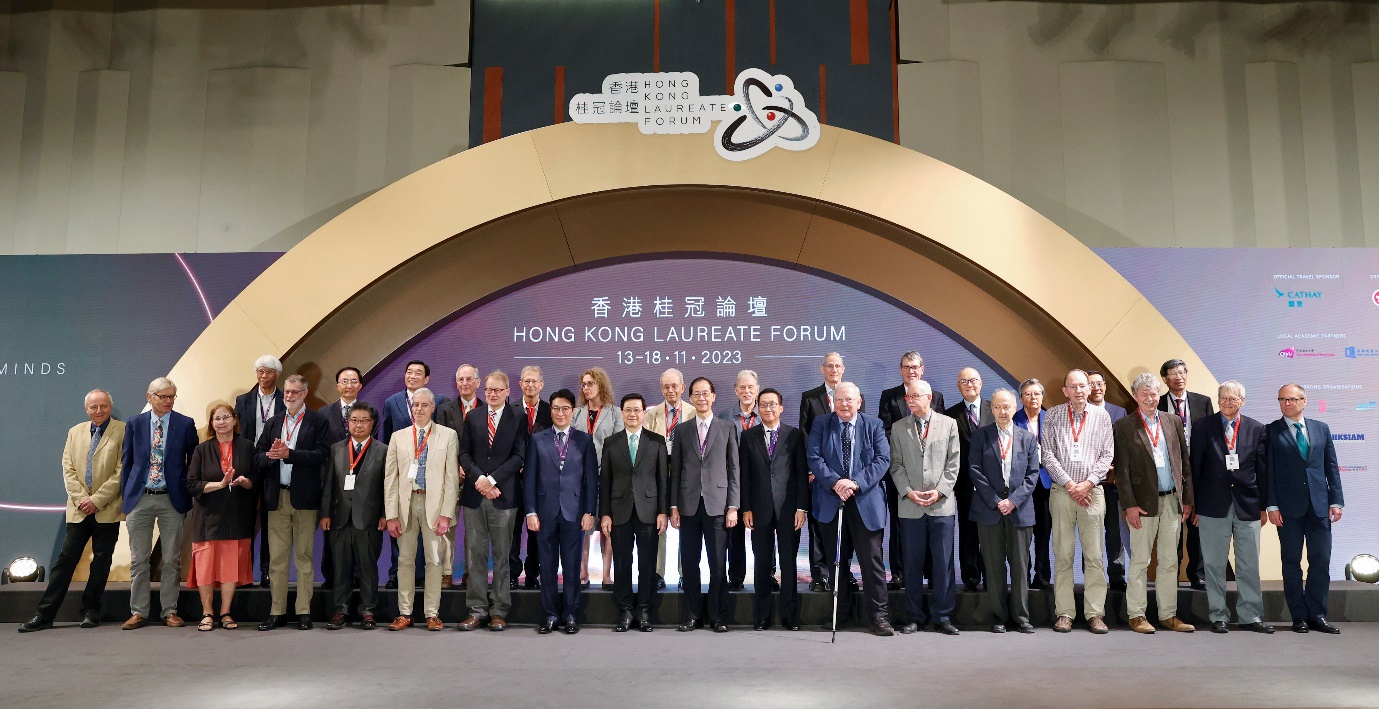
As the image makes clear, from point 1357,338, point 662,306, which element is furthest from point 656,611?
point 1357,338

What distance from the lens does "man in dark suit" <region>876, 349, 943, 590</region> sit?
5652 mm

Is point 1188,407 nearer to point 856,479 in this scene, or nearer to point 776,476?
point 856,479

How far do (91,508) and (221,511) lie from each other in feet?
2.71

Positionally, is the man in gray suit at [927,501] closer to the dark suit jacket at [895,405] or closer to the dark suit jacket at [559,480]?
the dark suit jacket at [895,405]

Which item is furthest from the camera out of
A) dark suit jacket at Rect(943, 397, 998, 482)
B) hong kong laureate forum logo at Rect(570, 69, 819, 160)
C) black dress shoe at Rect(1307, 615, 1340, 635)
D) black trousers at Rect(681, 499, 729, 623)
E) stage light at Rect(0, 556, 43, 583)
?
hong kong laureate forum logo at Rect(570, 69, 819, 160)

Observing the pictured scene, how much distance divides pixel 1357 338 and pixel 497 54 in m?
6.36

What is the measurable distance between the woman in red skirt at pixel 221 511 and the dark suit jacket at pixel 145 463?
0.13 metres

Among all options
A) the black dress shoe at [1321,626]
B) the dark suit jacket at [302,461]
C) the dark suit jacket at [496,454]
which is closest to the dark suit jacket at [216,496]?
the dark suit jacket at [302,461]

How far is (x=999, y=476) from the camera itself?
5215 mm

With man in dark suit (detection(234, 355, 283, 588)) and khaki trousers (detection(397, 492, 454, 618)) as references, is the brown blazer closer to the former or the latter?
khaki trousers (detection(397, 492, 454, 618))

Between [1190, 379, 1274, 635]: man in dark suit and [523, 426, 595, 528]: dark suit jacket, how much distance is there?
3.20 m

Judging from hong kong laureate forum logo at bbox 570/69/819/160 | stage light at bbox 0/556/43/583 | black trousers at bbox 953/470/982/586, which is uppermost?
hong kong laureate forum logo at bbox 570/69/819/160

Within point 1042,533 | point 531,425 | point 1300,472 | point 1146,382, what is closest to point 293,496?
point 531,425

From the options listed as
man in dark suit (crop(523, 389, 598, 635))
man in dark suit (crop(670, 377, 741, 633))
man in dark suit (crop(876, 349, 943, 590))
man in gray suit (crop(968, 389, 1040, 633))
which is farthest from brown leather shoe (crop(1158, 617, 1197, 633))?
man in dark suit (crop(523, 389, 598, 635))
